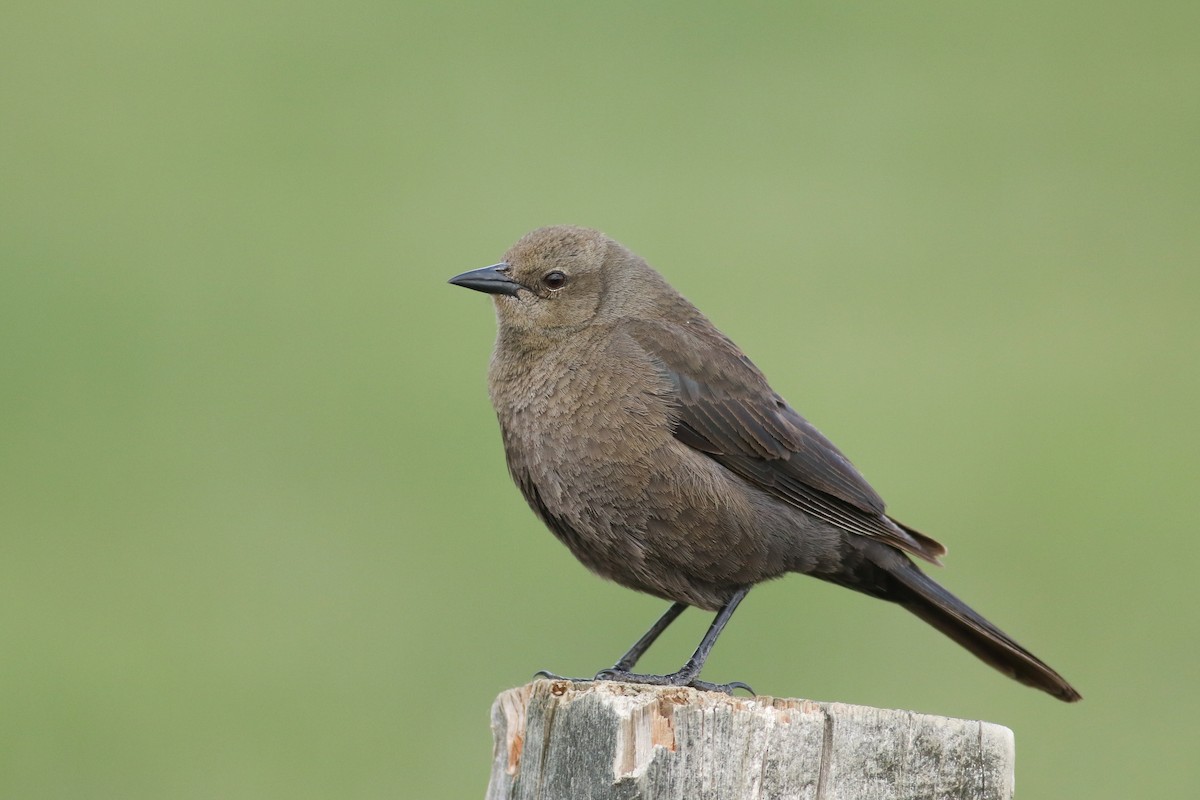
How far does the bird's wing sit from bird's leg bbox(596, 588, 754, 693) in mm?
397

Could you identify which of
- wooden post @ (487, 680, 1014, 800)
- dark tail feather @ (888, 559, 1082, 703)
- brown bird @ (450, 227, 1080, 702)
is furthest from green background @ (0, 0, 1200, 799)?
wooden post @ (487, 680, 1014, 800)

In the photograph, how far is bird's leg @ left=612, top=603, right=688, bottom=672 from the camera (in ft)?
18.7

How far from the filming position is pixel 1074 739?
24.5 feet

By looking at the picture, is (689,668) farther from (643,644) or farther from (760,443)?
(760,443)

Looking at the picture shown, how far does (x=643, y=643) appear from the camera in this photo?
5844mm

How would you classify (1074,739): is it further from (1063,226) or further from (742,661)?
(1063,226)

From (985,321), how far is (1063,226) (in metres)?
1.24

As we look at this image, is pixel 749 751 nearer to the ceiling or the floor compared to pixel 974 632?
nearer to the floor

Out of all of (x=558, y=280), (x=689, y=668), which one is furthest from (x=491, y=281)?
(x=689, y=668)

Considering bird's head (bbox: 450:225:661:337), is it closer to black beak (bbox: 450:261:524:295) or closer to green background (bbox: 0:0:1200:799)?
black beak (bbox: 450:261:524:295)

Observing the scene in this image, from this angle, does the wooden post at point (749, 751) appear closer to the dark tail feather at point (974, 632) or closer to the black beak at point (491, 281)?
the dark tail feather at point (974, 632)

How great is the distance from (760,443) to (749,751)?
6.87 ft

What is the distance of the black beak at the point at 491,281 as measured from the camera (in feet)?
19.6

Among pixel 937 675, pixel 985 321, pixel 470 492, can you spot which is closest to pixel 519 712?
pixel 937 675
